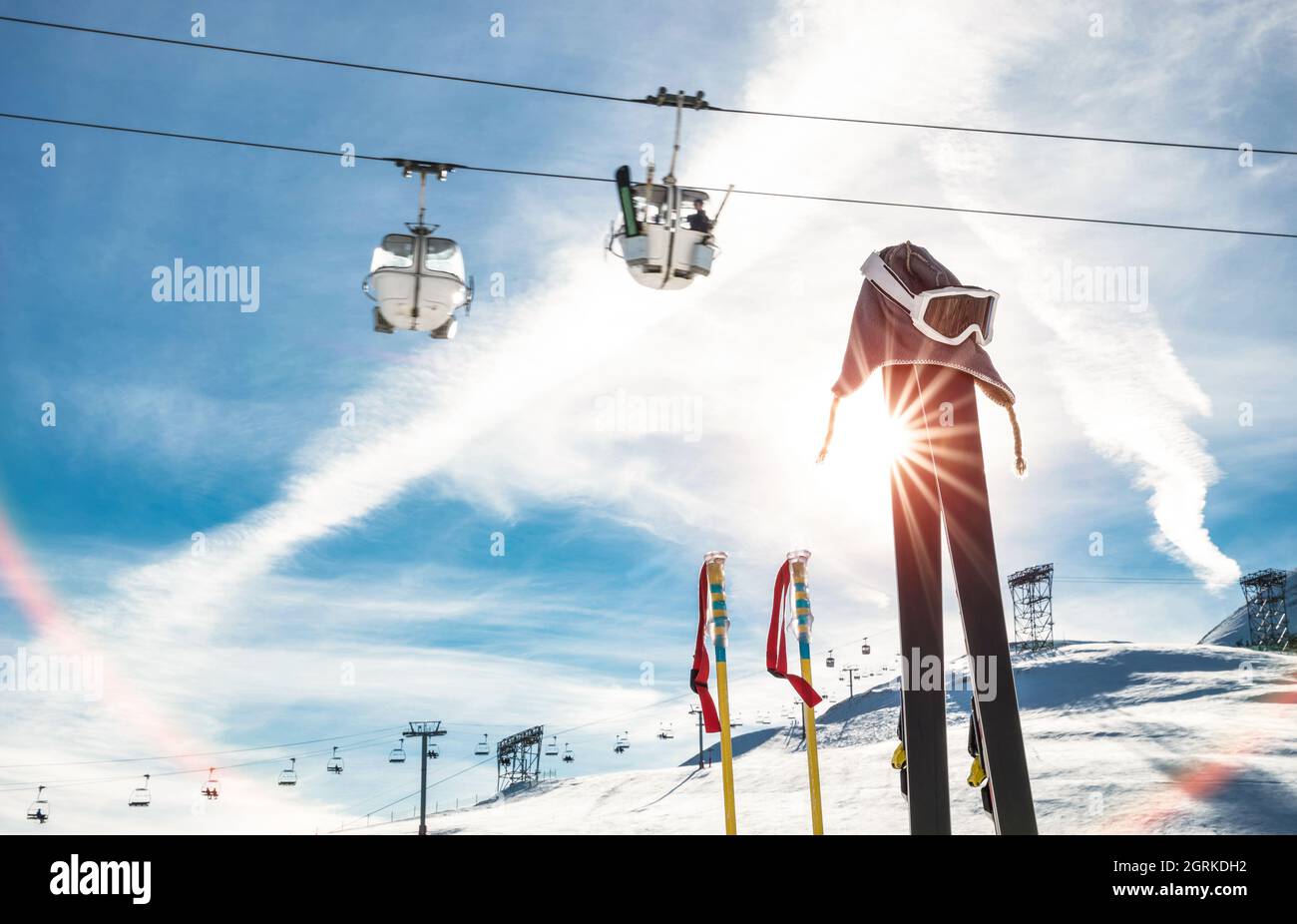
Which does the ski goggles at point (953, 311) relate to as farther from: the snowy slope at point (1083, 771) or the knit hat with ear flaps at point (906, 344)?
the snowy slope at point (1083, 771)

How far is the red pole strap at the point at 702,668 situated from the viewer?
31.7ft

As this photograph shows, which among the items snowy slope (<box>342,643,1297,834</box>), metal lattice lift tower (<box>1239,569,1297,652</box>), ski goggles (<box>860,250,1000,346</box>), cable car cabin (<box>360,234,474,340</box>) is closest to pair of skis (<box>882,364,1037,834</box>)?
ski goggles (<box>860,250,1000,346</box>)

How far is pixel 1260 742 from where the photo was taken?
2733cm

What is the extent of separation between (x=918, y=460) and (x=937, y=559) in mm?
738

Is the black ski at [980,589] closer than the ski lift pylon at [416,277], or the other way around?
the black ski at [980,589]

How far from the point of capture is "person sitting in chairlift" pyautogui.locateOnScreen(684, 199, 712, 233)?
9.76 meters

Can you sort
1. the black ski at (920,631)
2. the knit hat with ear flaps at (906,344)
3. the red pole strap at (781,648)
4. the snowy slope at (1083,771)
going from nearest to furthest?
1. the black ski at (920,631)
2. the knit hat with ear flaps at (906,344)
3. the red pole strap at (781,648)
4. the snowy slope at (1083,771)

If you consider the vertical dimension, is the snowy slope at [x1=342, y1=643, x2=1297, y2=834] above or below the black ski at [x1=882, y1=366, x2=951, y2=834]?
below

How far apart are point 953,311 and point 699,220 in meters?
2.88

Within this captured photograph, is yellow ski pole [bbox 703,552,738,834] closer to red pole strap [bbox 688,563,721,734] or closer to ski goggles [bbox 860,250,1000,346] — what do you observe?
red pole strap [bbox 688,563,721,734]

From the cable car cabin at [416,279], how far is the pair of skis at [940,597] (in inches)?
171

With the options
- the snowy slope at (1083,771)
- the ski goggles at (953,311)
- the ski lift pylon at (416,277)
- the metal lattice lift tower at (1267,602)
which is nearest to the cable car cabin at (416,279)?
the ski lift pylon at (416,277)
